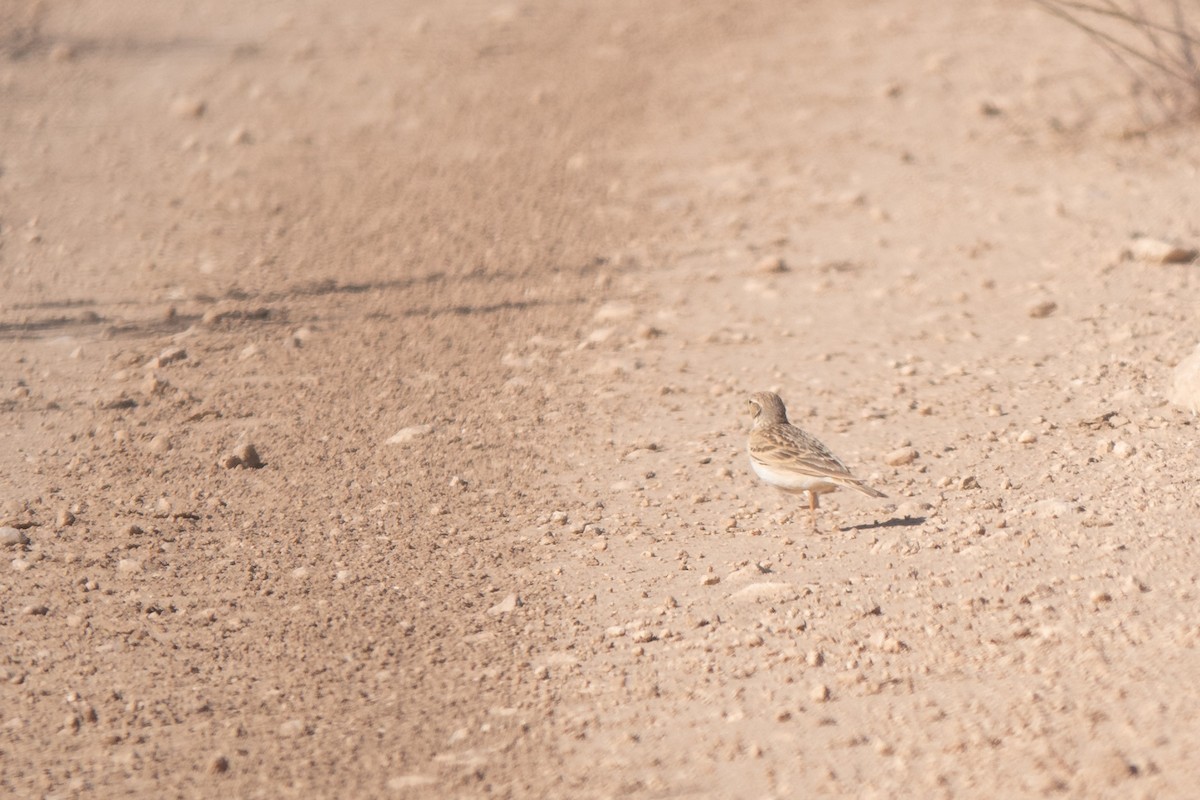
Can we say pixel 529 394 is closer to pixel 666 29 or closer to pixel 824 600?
pixel 824 600

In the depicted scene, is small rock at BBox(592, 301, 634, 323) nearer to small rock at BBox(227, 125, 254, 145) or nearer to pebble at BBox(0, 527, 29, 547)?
pebble at BBox(0, 527, 29, 547)

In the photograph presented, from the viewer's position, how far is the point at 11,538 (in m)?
5.77

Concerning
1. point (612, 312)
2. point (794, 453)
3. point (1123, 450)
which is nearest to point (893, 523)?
point (794, 453)

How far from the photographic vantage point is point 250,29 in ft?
47.9

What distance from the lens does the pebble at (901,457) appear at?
6293mm

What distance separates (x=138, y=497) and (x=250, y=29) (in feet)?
30.9

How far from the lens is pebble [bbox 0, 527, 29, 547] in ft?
18.9

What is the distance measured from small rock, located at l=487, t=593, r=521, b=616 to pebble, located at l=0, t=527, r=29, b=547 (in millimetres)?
1924

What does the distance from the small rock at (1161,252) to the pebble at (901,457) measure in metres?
2.77

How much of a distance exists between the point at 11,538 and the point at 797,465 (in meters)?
3.02

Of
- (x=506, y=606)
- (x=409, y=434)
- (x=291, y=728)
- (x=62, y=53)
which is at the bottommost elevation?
(x=62, y=53)

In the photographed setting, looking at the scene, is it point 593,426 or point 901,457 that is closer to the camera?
point 901,457

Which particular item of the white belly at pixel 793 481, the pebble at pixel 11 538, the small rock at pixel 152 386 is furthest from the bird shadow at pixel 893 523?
the small rock at pixel 152 386

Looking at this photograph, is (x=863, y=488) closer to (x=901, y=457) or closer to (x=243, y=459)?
(x=901, y=457)
